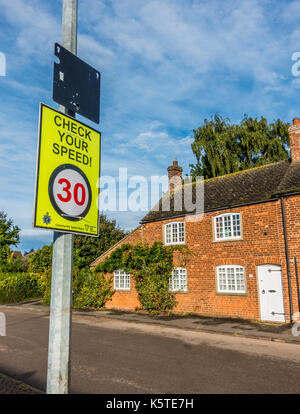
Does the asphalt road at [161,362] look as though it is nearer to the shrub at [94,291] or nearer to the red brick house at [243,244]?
the red brick house at [243,244]

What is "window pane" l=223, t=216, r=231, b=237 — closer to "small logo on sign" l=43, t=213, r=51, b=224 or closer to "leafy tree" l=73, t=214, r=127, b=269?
"leafy tree" l=73, t=214, r=127, b=269

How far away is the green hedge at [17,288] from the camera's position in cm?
2856

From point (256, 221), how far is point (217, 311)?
203 inches

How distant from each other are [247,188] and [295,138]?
3646 mm

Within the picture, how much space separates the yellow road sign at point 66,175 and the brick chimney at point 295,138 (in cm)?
1640

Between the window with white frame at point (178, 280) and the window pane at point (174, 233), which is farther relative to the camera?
the window pane at point (174, 233)

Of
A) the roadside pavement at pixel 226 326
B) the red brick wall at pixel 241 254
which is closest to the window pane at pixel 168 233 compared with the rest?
the red brick wall at pixel 241 254

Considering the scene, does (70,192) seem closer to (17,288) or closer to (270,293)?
(270,293)

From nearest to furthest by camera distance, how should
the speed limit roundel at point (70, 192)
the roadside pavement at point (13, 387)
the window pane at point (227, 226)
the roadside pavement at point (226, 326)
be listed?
1. the speed limit roundel at point (70, 192)
2. the roadside pavement at point (13, 387)
3. the roadside pavement at point (226, 326)
4. the window pane at point (227, 226)

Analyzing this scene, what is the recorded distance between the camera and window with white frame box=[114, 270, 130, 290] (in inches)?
829

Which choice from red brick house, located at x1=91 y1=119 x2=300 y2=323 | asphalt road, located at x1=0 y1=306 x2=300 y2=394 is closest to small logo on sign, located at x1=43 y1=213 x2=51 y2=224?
asphalt road, located at x1=0 y1=306 x2=300 y2=394

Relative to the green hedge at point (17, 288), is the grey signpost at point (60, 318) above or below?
above

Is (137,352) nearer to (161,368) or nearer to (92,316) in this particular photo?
(161,368)

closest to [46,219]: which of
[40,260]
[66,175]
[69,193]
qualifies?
[69,193]
